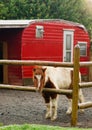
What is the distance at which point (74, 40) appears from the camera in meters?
21.2

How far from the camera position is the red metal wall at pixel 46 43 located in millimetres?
18844

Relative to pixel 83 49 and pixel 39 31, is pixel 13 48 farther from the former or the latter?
pixel 83 49

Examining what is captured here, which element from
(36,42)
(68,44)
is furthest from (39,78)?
(68,44)

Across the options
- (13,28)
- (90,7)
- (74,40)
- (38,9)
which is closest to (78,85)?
(13,28)

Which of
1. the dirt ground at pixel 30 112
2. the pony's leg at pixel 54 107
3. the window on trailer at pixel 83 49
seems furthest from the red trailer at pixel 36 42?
the pony's leg at pixel 54 107

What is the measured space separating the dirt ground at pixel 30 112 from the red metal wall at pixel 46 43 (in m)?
3.62

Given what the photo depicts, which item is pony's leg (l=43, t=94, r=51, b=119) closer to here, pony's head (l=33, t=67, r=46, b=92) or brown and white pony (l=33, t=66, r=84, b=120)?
brown and white pony (l=33, t=66, r=84, b=120)

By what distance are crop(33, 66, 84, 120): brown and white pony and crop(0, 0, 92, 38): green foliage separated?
1900 centimetres

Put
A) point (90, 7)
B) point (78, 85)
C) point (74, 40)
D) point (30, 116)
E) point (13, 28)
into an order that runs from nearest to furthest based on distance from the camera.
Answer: point (78, 85) < point (30, 116) < point (13, 28) < point (74, 40) < point (90, 7)

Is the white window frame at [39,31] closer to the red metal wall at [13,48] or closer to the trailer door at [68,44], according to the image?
the red metal wall at [13,48]

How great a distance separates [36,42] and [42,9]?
1199 cm

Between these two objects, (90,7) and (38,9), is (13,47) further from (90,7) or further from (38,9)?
(90,7)

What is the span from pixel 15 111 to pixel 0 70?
27.0 ft

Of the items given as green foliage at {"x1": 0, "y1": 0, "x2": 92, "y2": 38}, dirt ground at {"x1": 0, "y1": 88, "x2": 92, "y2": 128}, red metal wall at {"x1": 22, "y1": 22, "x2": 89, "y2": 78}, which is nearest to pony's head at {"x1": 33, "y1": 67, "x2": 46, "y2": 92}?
dirt ground at {"x1": 0, "y1": 88, "x2": 92, "y2": 128}
